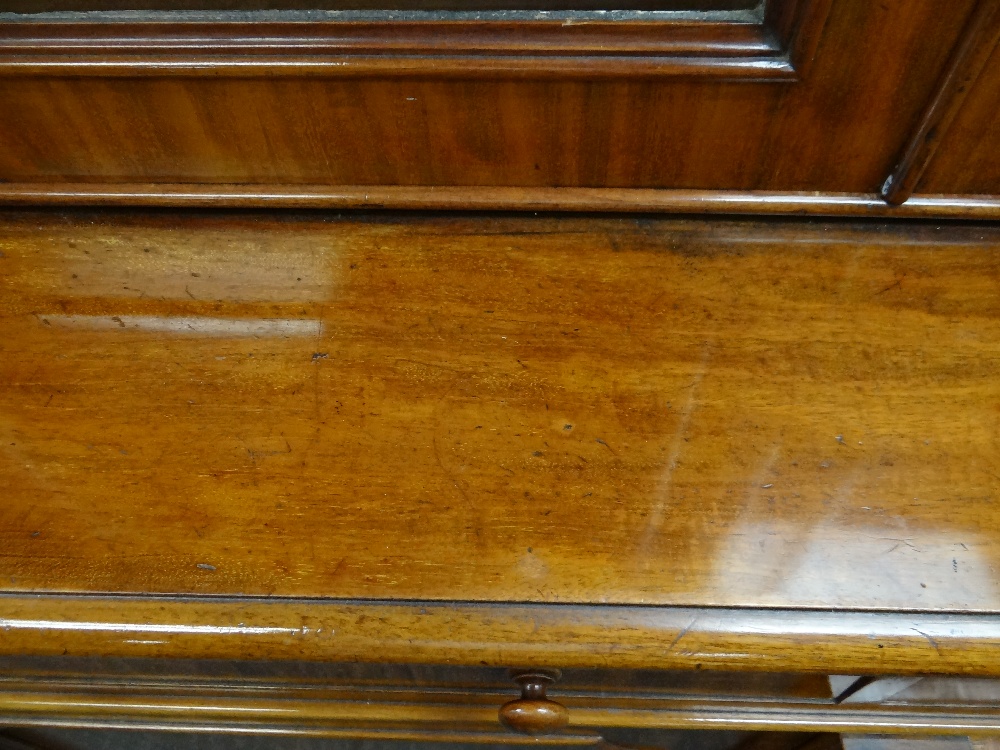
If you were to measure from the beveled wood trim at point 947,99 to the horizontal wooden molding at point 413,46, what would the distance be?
0.12m

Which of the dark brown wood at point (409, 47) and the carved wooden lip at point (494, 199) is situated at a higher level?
the dark brown wood at point (409, 47)

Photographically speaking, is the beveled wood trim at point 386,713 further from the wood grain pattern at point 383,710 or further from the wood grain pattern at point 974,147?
the wood grain pattern at point 974,147

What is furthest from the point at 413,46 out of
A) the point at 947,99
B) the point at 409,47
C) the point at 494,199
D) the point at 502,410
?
the point at 947,99

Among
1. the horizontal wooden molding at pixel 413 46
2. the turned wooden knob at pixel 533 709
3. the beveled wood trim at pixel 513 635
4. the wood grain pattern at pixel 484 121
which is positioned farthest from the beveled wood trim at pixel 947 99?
the turned wooden knob at pixel 533 709

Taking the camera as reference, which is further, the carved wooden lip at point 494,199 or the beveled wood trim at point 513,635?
the carved wooden lip at point 494,199

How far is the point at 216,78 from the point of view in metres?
0.65

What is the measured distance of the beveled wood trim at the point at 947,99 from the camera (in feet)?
1.87

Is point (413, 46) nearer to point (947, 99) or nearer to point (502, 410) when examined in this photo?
point (502, 410)

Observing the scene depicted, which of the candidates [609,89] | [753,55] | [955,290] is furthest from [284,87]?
[955,290]

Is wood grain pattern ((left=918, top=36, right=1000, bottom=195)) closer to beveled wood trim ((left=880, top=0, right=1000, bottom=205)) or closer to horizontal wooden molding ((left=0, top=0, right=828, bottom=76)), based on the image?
beveled wood trim ((left=880, top=0, right=1000, bottom=205))

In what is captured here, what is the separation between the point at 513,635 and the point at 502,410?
6.9 inches

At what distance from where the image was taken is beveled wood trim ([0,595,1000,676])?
49 cm

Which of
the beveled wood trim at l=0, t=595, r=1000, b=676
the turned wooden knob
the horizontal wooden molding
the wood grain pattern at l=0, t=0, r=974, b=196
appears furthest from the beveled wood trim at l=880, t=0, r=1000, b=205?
the turned wooden knob

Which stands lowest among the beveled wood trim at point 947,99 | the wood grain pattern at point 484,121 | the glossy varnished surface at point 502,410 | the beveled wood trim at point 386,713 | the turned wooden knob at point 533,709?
the turned wooden knob at point 533,709
